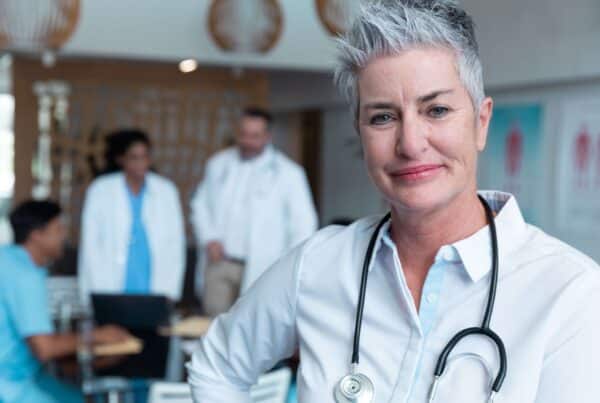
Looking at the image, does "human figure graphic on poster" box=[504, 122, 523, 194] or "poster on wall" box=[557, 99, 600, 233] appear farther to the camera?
"human figure graphic on poster" box=[504, 122, 523, 194]

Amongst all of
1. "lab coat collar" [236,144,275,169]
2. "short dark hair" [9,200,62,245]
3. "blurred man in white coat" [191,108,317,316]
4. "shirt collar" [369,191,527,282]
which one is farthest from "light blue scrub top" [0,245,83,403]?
"lab coat collar" [236,144,275,169]

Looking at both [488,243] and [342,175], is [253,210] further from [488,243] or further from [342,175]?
[488,243]

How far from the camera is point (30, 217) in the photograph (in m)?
3.27

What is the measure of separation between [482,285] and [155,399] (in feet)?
5.20

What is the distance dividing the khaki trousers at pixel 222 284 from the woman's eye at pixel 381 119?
3.65 meters

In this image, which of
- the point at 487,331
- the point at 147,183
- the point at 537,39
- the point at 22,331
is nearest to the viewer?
the point at 487,331

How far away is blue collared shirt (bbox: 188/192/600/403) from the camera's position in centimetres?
111

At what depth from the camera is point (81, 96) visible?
25.0 feet

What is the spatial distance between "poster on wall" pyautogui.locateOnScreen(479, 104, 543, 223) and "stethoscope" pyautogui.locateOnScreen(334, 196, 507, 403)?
177 inches

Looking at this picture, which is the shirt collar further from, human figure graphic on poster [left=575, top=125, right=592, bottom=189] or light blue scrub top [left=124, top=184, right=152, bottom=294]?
human figure graphic on poster [left=575, top=125, right=592, bottom=189]

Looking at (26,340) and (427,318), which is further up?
(427,318)

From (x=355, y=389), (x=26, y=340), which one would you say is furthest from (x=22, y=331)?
(x=355, y=389)

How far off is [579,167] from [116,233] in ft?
8.98

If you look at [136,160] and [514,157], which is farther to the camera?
[514,157]
